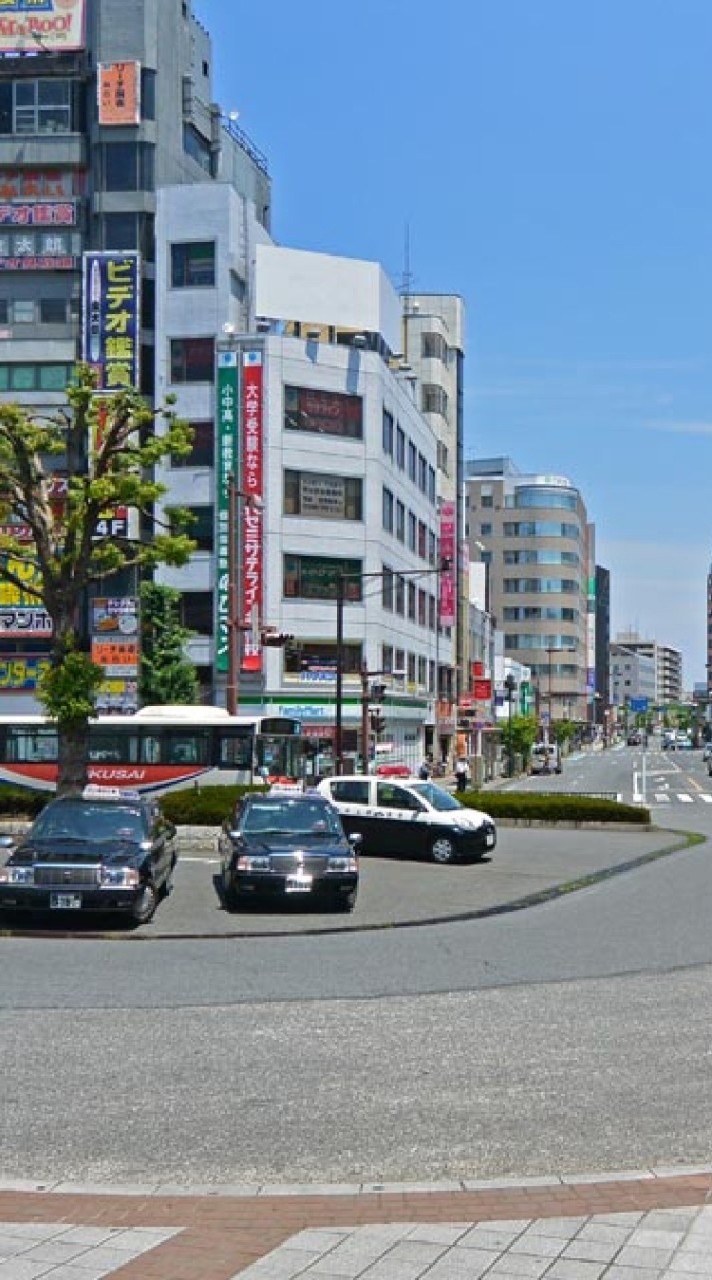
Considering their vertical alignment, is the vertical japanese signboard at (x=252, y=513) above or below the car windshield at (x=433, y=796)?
above

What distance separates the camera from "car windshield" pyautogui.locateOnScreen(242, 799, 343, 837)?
21375 mm

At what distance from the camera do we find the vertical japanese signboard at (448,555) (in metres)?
88.4

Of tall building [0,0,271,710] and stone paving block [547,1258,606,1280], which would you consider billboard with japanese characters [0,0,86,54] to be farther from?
stone paving block [547,1258,606,1280]

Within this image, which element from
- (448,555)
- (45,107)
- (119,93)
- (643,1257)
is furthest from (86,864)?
(448,555)

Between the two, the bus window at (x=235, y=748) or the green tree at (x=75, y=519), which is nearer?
the green tree at (x=75, y=519)

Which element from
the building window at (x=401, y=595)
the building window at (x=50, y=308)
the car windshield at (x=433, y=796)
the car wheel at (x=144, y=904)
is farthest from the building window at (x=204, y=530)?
the car wheel at (x=144, y=904)

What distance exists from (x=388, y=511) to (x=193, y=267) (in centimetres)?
1454

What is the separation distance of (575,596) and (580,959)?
502 feet

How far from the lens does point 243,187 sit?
252 feet

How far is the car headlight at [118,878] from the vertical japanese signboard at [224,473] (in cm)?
4386

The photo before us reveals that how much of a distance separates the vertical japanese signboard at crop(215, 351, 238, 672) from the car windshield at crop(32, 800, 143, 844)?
41563 mm

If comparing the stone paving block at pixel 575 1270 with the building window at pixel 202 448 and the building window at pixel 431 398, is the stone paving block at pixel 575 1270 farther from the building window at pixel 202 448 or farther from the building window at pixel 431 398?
the building window at pixel 431 398

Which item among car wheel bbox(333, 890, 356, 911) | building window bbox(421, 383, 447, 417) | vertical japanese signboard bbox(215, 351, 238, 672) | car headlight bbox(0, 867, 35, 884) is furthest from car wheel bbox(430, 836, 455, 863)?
building window bbox(421, 383, 447, 417)

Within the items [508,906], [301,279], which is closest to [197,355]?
[301,279]
